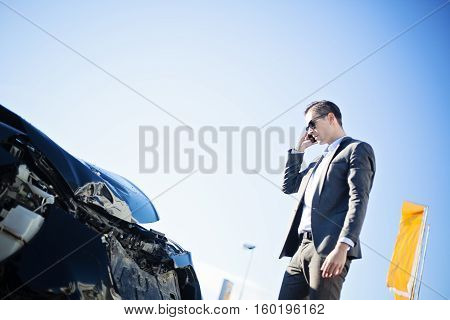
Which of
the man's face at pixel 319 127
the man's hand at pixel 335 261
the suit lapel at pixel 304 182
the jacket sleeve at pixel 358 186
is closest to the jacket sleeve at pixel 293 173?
the suit lapel at pixel 304 182

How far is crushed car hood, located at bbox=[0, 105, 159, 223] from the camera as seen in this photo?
6.52 ft

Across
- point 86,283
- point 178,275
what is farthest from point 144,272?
point 86,283

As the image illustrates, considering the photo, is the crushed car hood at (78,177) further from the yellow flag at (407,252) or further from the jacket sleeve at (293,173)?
the yellow flag at (407,252)

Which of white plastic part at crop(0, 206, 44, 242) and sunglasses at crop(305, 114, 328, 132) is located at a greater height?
sunglasses at crop(305, 114, 328, 132)

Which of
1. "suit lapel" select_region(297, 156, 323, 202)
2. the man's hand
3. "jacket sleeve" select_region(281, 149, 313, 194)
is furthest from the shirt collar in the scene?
the man's hand

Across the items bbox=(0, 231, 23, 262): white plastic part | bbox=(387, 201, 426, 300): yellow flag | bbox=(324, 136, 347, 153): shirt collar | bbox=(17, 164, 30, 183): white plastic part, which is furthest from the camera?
bbox=(387, 201, 426, 300): yellow flag

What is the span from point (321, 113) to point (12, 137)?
1.68 meters

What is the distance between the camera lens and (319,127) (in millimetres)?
2398

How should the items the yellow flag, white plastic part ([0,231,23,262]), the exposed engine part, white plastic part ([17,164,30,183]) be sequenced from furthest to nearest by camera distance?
the yellow flag < the exposed engine part < white plastic part ([17,164,30,183]) < white plastic part ([0,231,23,262])

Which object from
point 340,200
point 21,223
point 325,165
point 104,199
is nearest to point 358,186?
point 340,200

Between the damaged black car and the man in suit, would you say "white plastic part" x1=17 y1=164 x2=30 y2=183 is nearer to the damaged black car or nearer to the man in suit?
the damaged black car

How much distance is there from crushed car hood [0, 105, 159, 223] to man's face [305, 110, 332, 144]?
4.10ft

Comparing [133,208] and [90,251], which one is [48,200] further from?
[133,208]
